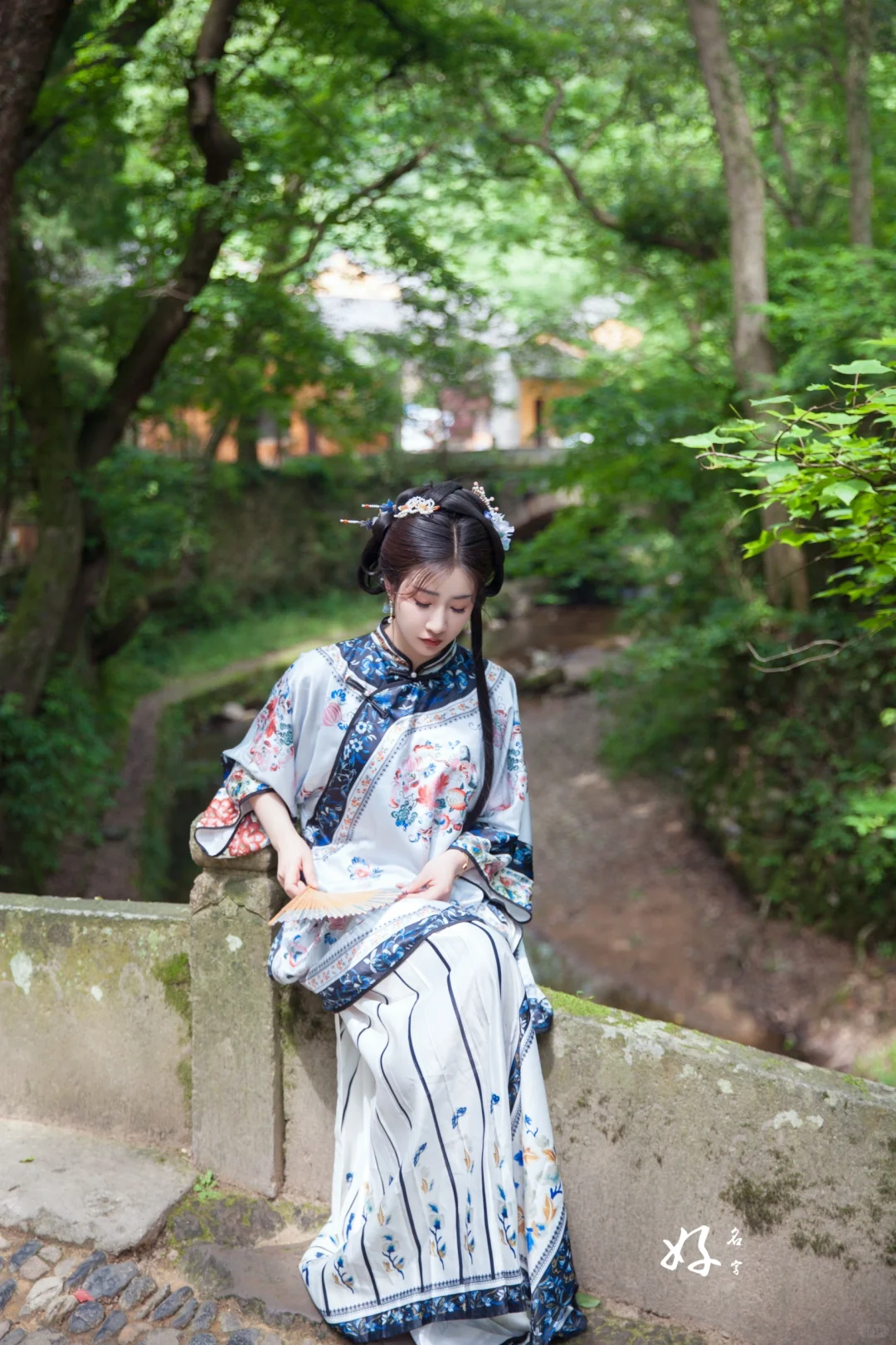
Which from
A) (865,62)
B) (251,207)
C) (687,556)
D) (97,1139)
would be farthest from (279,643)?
(97,1139)

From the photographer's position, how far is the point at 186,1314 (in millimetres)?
2213

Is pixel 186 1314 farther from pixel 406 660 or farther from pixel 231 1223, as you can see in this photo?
pixel 406 660

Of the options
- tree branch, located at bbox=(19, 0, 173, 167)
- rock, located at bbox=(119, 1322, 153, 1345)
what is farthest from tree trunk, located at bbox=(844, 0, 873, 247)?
rock, located at bbox=(119, 1322, 153, 1345)

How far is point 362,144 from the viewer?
792cm

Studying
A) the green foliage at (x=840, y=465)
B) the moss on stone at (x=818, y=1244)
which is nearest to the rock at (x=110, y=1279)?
the moss on stone at (x=818, y=1244)

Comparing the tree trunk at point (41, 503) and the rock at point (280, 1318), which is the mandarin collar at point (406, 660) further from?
the tree trunk at point (41, 503)

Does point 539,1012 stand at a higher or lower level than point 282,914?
lower

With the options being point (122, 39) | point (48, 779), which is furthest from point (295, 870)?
point (122, 39)

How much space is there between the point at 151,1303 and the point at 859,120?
7.28 meters

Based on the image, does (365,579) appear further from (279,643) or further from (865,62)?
(279,643)

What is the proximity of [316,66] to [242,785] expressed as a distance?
737cm

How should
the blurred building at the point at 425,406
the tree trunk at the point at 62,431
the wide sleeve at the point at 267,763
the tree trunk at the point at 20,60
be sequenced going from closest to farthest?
the wide sleeve at the point at 267,763
the tree trunk at the point at 20,60
the tree trunk at the point at 62,431
the blurred building at the point at 425,406

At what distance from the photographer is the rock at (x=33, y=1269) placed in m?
2.28

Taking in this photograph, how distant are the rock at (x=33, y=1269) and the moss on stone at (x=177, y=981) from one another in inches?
21.5
